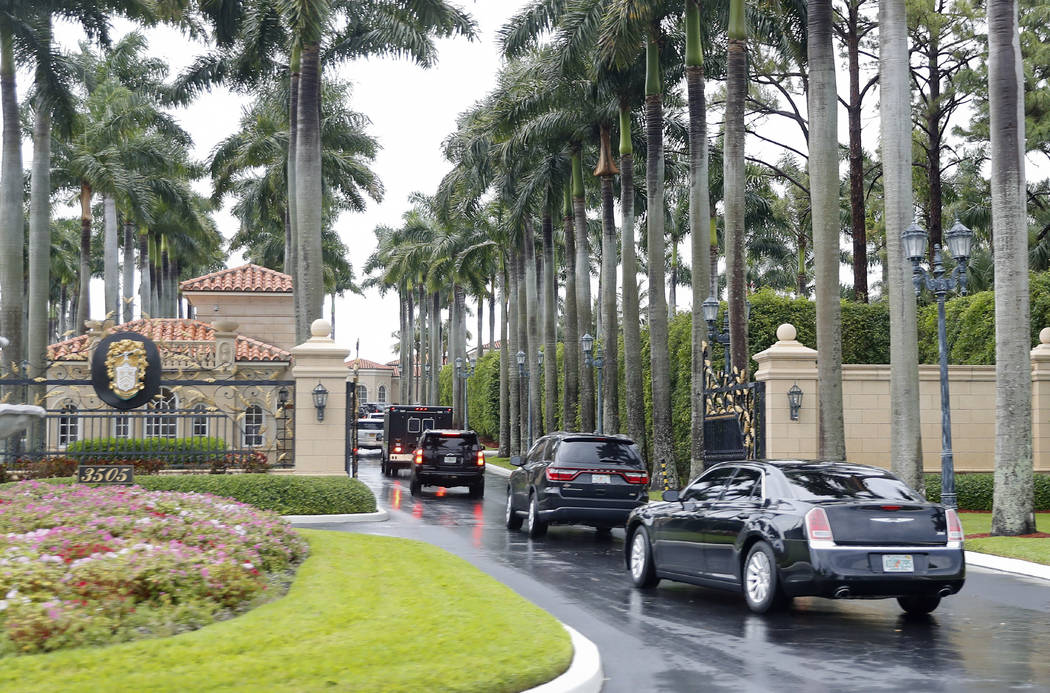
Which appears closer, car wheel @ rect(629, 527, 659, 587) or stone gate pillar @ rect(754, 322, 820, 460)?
car wheel @ rect(629, 527, 659, 587)

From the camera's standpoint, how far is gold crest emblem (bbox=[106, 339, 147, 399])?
2222 cm

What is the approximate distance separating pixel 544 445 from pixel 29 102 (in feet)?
93.3

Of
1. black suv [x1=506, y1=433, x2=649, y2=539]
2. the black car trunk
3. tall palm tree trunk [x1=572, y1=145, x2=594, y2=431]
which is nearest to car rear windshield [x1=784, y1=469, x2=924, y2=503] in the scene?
the black car trunk

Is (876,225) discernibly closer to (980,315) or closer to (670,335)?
(670,335)

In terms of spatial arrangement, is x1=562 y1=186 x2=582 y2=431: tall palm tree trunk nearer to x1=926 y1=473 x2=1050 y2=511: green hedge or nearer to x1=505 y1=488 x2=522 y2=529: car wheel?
x1=926 y1=473 x2=1050 y2=511: green hedge

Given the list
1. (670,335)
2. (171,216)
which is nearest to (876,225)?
(670,335)

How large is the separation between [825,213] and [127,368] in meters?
14.5

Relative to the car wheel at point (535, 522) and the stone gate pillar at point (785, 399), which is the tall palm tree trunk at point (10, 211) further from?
the stone gate pillar at point (785, 399)

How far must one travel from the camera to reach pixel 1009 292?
1808cm

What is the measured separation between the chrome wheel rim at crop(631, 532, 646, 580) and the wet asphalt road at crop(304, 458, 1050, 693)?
0.24 meters

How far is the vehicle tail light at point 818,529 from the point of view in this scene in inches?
401

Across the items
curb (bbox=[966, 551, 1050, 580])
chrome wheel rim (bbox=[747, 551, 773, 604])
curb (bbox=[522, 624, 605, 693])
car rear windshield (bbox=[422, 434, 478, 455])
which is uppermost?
car rear windshield (bbox=[422, 434, 478, 455])

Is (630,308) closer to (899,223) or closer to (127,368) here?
(899,223)

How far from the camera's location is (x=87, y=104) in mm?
48938
